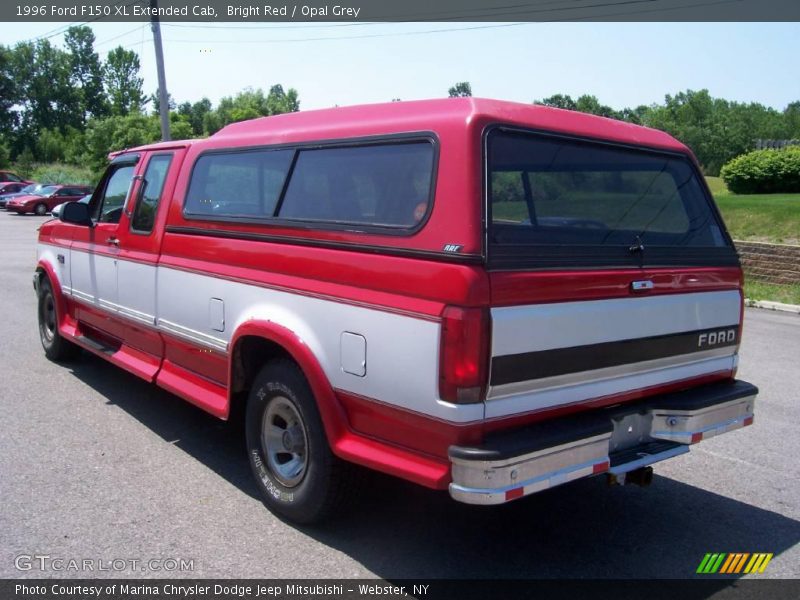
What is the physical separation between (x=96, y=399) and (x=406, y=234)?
407 cm

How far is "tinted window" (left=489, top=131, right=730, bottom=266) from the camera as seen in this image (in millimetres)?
3422

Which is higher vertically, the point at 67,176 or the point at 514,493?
the point at 514,493

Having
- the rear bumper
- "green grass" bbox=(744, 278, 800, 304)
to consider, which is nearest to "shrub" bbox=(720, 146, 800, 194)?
"green grass" bbox=(744, 278, 800, 304)

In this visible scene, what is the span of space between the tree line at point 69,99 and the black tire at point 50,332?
202 feet

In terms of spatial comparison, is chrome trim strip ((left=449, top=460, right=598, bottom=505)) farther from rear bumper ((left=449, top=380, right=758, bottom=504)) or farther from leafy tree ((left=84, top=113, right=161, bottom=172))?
leafy tree ((left=84, top=113, right=161, bottom=172))

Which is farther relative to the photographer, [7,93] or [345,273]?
A: [7,93]

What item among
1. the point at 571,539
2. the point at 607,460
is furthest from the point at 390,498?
the point at 607,460

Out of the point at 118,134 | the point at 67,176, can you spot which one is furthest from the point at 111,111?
the point at 118,134

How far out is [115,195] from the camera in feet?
20.0

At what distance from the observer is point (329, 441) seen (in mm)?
3621

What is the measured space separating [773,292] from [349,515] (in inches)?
458

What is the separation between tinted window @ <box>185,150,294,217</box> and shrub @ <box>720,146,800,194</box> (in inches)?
827

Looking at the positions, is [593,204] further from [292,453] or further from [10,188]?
[10,188]

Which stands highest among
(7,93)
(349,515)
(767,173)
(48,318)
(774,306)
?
(7,93)
